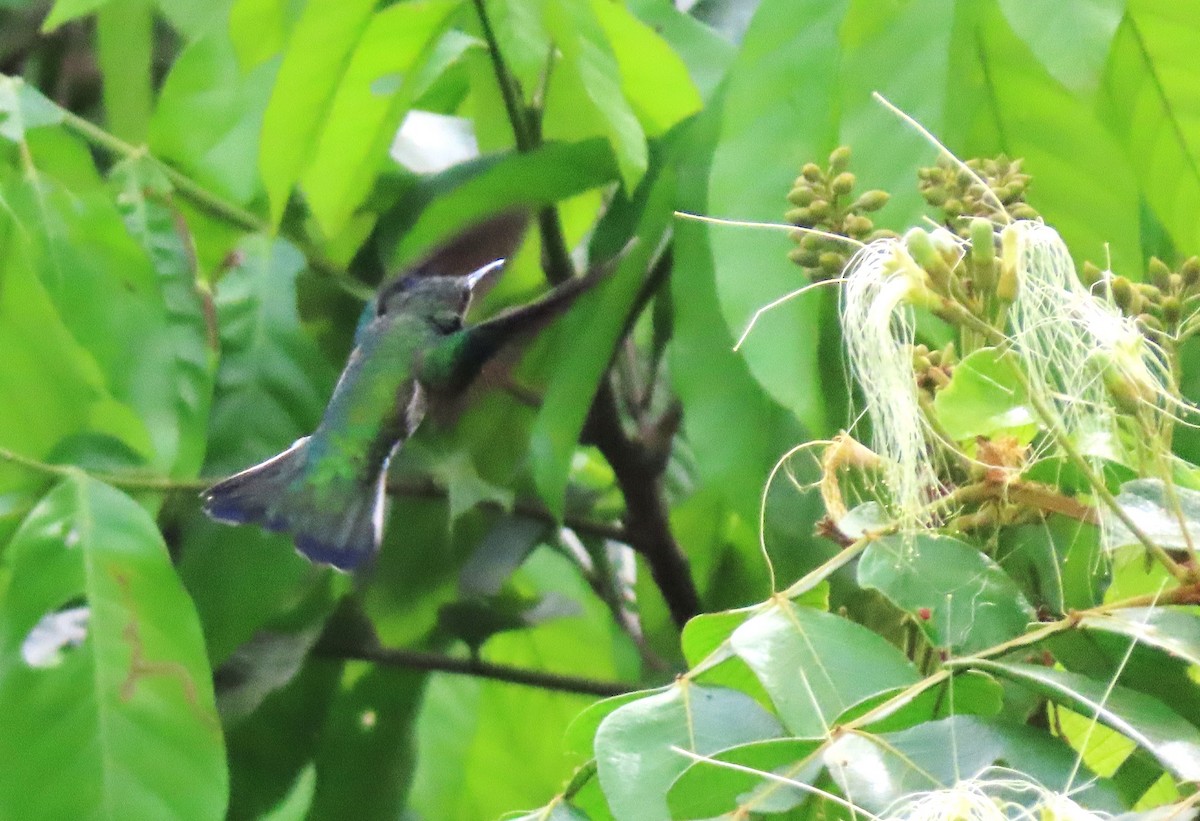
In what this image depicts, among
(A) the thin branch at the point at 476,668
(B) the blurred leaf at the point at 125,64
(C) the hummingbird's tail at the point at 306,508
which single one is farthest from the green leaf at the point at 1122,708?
(B) the blurred leaf at the point at 125,64

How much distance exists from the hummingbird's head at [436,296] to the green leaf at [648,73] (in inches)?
4.9

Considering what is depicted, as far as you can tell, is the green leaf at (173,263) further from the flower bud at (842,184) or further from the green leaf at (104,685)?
the flower bud at (842,184)

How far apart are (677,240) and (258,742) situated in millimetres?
446

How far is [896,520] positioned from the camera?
0.38 m

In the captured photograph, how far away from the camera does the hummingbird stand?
0.60 meters

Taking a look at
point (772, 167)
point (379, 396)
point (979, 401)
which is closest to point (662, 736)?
point (979, 401)

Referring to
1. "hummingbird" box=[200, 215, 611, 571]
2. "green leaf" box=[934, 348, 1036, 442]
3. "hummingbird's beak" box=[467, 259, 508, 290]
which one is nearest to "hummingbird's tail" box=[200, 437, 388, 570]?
"hummingbird" box=[200, 215, 611, 571]

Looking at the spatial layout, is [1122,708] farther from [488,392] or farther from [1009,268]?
[488,392]

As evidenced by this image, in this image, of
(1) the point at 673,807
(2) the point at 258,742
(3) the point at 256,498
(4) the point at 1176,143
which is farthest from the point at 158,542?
(4) the point at 1176,143

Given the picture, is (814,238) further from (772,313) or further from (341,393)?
(341,393)

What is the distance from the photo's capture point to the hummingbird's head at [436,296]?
632 millimetres

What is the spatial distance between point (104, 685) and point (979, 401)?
1.42 feet

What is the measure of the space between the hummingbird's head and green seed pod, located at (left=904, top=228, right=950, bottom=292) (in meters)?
0.33

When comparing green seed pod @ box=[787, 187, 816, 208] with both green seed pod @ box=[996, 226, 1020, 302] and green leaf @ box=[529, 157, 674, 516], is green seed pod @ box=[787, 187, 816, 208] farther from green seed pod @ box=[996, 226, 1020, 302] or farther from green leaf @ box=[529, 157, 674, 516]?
green leaf @ box=[529, 157, 674, 516]
